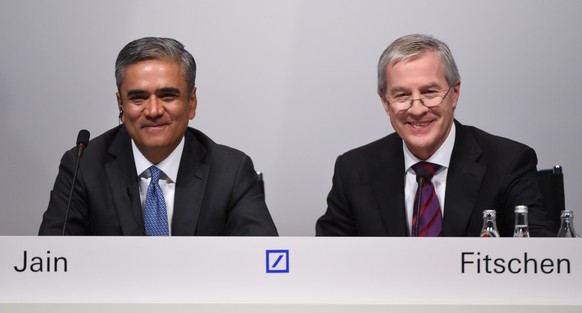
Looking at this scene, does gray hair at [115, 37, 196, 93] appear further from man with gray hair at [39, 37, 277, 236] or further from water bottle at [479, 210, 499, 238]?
water bottle at [479, 210, 499, 238]

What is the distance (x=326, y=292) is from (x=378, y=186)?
0.93 m

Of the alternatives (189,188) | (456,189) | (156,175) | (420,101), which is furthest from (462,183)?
(156,175)

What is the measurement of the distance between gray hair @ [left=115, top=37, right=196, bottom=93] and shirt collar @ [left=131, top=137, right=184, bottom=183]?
22 centimetres

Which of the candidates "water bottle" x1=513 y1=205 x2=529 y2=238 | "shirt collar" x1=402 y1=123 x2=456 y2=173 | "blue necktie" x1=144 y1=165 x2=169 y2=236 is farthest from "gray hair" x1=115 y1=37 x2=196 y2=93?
"water bottle" x1=513 y1=205 x2=529 y2=238

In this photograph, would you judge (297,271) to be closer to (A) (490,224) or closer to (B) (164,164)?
(A) (490,224)

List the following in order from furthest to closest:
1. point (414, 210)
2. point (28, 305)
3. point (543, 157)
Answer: point (543, 157)
point (414, 210)
point (28, 305)

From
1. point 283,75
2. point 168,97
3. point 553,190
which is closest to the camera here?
point 168,97

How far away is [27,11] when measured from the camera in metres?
3.24

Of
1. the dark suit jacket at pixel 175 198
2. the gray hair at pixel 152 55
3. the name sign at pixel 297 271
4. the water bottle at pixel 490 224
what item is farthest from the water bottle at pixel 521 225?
the gray hair at pixel 152 55

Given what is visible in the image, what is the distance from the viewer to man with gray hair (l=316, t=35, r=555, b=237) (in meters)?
2.36

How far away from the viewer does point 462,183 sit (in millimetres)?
2402

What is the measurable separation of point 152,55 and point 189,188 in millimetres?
A: 424

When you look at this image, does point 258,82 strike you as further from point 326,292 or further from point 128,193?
point 326,292

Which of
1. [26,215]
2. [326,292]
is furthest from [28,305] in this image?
[26,215]
